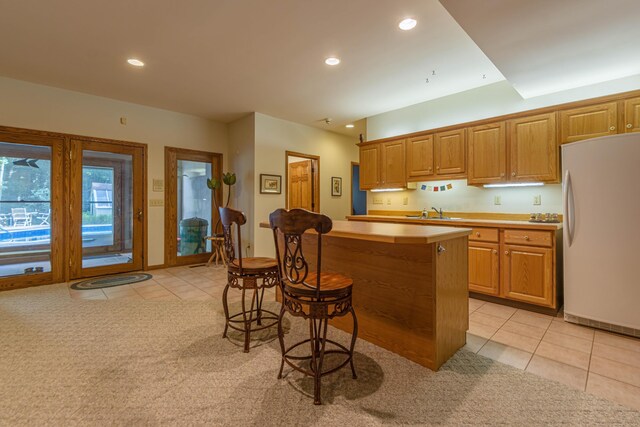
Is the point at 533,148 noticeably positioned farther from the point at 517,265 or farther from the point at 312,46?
the point at 312,46

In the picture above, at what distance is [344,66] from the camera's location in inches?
135

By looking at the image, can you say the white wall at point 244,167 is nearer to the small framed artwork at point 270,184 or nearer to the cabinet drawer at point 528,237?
the small framed artwork at point 270,184

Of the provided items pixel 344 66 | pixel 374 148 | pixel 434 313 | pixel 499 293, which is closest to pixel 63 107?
pixel 344 66

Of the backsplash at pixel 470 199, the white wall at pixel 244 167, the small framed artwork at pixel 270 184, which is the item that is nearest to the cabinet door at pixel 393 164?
the backsplash at pixel 470 199

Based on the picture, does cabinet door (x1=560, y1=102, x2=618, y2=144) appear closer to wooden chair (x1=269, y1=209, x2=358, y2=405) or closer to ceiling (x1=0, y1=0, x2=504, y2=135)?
ceiling (x1=0, y1=0, x2=504, y2=135)

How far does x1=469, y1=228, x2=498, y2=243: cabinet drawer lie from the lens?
10.7 feet

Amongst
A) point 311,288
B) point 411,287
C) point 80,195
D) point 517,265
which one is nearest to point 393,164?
point 517,265

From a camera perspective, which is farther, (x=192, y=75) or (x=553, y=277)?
(x=192, y=75)

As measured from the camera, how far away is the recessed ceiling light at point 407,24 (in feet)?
8.44

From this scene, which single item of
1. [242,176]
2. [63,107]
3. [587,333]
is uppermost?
[63,107]

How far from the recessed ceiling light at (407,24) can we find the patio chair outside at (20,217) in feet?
16.3

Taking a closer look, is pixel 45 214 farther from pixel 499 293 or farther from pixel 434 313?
pixel 499 293

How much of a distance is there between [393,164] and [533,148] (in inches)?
71.9

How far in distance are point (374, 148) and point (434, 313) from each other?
3.53 metres
